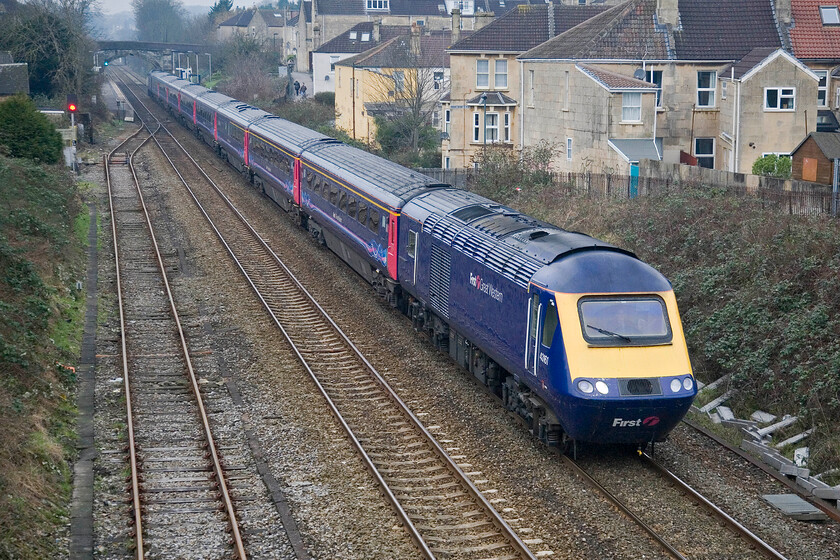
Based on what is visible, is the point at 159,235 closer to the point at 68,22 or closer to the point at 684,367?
the point at 684,367

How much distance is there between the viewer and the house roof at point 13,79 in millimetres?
41281

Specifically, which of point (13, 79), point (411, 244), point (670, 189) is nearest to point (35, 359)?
point (411, 244)

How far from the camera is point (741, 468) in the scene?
12.9 m

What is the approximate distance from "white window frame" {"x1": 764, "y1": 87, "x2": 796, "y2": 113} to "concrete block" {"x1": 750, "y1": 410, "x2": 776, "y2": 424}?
2105 centimetres

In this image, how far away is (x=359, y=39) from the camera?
256ft

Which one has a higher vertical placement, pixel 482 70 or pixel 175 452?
pixel 482 70

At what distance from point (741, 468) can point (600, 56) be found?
25894 mm

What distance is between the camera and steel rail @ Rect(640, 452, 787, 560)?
10336 millimetres

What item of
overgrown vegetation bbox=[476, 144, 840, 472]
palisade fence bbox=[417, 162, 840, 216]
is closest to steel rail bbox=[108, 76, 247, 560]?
overgrown vegetation bbox=[476, 144, 840, 472]

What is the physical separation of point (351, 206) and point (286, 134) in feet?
35.4

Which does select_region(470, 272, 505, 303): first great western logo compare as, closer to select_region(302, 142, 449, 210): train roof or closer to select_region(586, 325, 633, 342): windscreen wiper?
select_region(586, 325, 633, 342): windscreen wiper

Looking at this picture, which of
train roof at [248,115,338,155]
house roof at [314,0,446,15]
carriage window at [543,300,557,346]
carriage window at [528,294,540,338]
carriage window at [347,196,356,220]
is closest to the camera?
carriage window at [543,300,557,346]

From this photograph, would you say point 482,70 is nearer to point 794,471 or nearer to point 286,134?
point 286,134

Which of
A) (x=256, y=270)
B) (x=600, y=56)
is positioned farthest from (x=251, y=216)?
(x=600, y=56)
